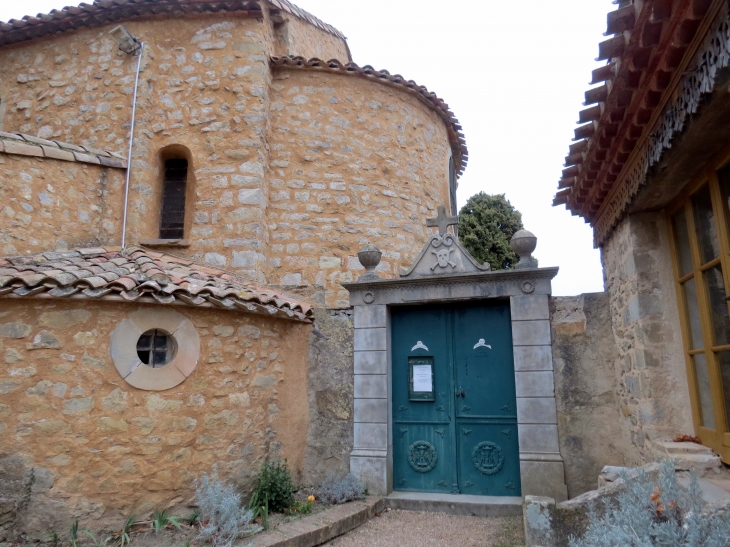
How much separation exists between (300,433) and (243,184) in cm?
316

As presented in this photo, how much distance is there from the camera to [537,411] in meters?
5.25

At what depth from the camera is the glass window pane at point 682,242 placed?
12.8 ft

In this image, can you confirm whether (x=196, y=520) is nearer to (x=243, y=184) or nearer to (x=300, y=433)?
A: (x=300, y=433)

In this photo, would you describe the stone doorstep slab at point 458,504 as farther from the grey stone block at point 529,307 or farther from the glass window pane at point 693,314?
the glass window pane at point 693,314

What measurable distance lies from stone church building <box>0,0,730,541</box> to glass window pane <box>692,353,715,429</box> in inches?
1.2

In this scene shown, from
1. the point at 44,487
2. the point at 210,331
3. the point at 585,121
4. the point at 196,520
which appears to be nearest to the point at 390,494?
the point at 196,520

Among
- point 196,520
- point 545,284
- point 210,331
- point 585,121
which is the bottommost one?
point 196,520

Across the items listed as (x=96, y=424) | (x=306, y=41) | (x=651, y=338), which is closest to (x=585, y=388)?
(x=651, y=338)

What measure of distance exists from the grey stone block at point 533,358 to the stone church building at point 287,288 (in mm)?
20

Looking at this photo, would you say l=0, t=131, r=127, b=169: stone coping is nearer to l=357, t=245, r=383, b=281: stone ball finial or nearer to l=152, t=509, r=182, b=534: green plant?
l=357, t=245, r=383, b=281: stone ball finial

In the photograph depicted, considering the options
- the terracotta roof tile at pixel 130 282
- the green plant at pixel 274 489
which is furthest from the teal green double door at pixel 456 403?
the terracotta roof tile at pixel 130 282

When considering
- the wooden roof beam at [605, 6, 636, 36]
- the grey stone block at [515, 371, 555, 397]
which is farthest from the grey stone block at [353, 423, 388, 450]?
the wooden roof beam at [605, 6, 636, 36]

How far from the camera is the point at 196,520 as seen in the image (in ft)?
15.2

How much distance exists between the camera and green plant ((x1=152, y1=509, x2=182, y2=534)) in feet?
14.8
